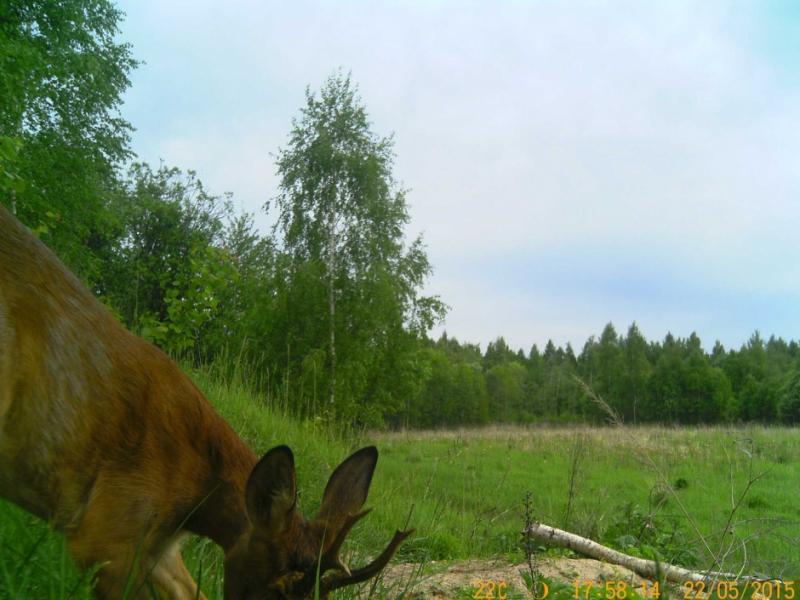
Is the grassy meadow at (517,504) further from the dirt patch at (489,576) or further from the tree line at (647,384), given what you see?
the tree line at (647,384)

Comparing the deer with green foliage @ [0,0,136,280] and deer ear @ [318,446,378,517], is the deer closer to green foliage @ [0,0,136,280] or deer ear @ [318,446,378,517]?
deer ear @ [318,446,378,517]

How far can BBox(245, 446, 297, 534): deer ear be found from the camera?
2.41m

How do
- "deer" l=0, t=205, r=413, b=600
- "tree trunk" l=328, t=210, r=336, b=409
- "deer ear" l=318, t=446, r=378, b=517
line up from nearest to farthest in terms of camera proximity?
"deer" l=0, t=205, r=413, b=600
"deer ear" l=318, t=446, r=378, b=517
"tree trunk" l=328, t=210, r=336, b=409

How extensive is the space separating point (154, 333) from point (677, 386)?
2558 inches

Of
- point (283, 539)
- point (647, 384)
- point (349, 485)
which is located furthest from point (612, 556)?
point (647, 384)

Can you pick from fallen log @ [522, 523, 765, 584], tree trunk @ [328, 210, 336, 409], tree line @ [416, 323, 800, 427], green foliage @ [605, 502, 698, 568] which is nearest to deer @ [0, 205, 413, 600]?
fallen log @ [522, 523, 765, 584]

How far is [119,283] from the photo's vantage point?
2105 centimetres

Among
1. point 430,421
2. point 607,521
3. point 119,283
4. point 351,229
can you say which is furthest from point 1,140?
point 430,421

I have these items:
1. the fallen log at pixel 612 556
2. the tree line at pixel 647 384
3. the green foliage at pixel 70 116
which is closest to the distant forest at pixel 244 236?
the green foliage at pixel 70 116

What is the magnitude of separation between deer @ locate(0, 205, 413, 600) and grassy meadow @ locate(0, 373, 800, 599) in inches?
6.8

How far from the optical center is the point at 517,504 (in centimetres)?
873

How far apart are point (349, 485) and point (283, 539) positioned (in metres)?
0.33

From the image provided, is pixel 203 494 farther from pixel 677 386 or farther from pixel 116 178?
pixel 677 386

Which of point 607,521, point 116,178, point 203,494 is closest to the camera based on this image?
point 203,494
